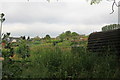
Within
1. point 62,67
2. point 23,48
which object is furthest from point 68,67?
point 23,48

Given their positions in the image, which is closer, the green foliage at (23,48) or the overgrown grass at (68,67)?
the overgrown grass at (68,67)

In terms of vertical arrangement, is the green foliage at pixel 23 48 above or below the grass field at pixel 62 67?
above

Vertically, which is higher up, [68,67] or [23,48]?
[23,48]

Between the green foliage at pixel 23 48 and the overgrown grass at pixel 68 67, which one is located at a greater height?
the green foliage at pixel 23 48

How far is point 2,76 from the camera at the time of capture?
474 centimetres

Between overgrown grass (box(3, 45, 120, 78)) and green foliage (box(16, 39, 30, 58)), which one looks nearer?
overgrown grass (box(3, 45, 120, 78))

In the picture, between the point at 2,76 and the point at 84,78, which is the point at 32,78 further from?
the point at 84,78

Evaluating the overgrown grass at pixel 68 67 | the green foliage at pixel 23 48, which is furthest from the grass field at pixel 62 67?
the green foliage at pixel 23 48

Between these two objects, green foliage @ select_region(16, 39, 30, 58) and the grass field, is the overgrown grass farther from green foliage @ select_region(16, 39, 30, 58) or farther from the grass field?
green foliage @ select_region(16, 39, 30, 58)

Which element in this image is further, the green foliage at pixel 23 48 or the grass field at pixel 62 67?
the green foliage at pixel 23 48

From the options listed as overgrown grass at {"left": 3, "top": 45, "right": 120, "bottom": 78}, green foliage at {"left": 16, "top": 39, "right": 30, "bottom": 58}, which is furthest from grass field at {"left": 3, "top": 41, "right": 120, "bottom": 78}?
green foliage at {"left": 16, "top": 39, "right": 30, "bottom": 58}

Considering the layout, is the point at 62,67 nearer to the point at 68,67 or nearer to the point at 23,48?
the point at 68,67

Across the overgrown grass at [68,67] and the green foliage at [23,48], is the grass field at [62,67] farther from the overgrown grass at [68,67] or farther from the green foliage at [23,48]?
the green foliage at [23,48]

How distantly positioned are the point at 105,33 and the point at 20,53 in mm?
2975
